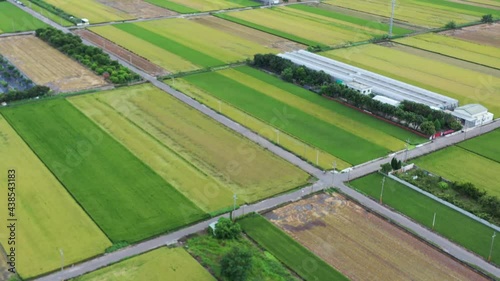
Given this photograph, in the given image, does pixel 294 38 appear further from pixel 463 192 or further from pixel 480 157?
pixel 463 192

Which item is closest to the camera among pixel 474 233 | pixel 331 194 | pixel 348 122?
pixel 474 233

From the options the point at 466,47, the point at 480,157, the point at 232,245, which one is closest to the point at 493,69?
the point at 466,47

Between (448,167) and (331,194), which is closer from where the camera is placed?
(331,194)

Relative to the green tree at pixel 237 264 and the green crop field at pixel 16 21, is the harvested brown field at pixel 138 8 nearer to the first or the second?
the green crop field at pixel 16 21

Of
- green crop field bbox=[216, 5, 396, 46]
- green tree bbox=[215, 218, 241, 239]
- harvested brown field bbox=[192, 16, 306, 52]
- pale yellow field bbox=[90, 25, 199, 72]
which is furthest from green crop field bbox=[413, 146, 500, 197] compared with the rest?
green crop field bbox=[216, 5, 396, 46]

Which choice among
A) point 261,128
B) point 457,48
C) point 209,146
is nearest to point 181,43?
point 261,128

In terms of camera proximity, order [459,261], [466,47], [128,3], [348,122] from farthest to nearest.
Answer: [128,3], [466,47], [348,122], [459,261]

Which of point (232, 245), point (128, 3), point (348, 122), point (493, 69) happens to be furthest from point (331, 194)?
point (128, 3)
